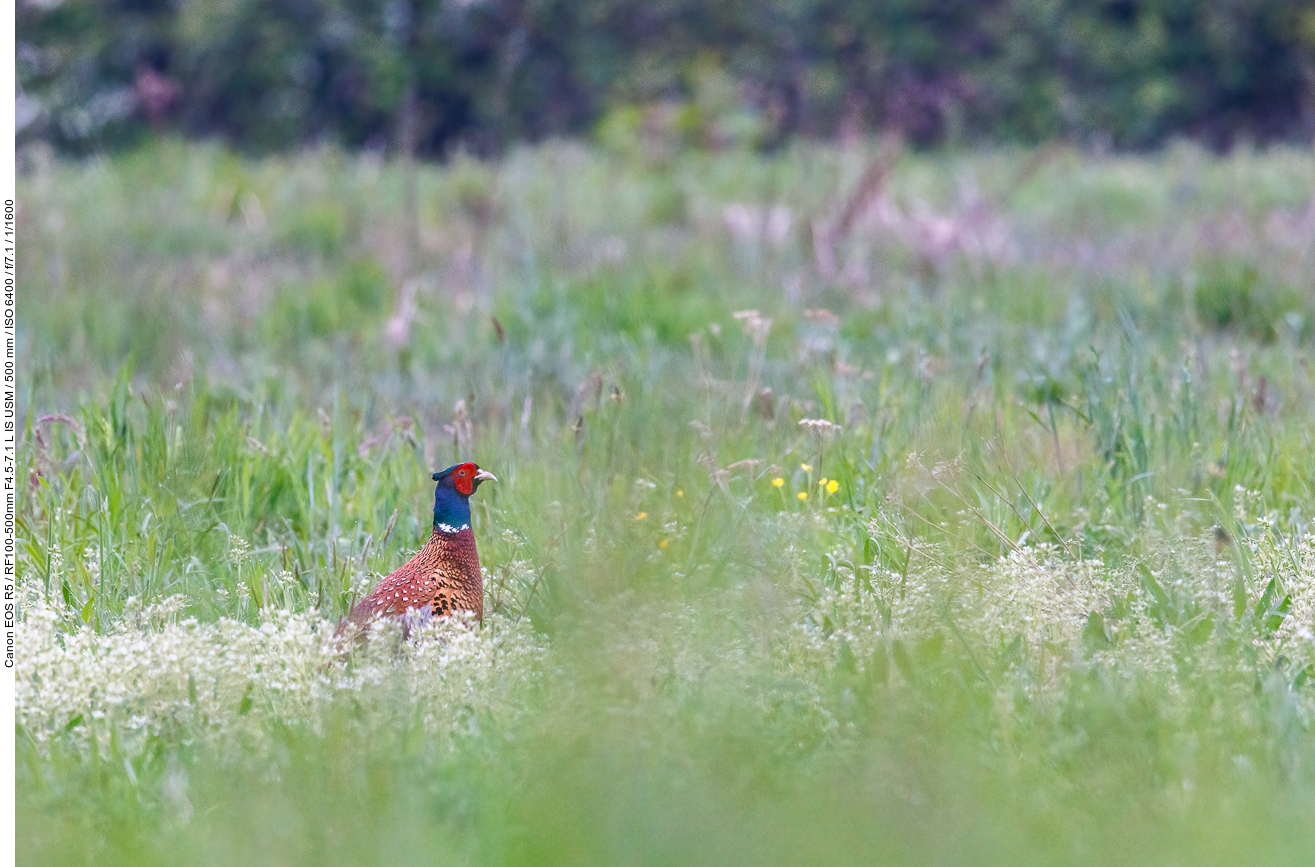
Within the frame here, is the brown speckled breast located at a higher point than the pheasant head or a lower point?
lower

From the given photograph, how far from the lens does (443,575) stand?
2219 millimetres

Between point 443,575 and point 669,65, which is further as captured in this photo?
point 669,65

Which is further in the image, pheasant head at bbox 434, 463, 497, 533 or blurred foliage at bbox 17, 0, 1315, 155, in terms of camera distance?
blurred foliage at bbox 17, 0, 1315, 155

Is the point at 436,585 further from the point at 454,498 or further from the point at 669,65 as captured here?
the point at 669,65

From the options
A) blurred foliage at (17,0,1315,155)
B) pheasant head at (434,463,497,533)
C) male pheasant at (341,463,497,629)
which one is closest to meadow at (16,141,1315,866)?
male pheasant at (341,463,497,629)

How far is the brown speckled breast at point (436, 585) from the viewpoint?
2.18 metres

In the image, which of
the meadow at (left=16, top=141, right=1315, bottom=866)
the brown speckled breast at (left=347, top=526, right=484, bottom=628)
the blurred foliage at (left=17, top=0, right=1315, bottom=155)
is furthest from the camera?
the blurred foliage at (left=17, top=0, right=1315, bottom=155)

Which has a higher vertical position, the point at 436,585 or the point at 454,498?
the point at 454,498

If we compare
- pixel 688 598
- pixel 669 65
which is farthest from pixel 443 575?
pixel 669 65

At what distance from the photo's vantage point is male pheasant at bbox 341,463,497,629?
219 centimetres

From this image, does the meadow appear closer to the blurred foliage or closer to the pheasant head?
the pheasant head

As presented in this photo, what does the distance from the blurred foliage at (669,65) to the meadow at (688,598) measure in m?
14.2

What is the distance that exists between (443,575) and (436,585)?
0.07 ft

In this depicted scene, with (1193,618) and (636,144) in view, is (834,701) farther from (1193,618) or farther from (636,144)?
(636,144)
